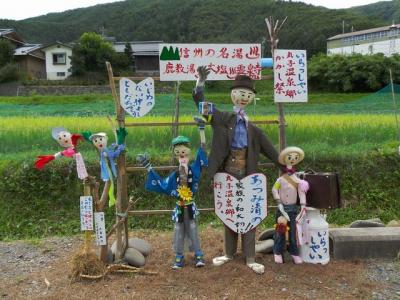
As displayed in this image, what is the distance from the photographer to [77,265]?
13.6ft

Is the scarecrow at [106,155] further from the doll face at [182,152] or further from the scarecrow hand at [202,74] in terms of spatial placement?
the scarecrow hand at [202,74]

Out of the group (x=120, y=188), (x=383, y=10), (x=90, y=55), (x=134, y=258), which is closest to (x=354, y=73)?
(x=90, y=55)

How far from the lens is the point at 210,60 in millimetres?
4609

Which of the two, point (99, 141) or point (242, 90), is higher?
point (242, 90)

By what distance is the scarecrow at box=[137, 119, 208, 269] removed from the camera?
166 inches

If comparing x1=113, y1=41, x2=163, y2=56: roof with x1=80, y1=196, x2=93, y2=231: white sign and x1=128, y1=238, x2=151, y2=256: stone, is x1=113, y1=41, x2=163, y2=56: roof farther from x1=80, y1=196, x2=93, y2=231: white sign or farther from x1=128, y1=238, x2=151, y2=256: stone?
x1=80, y1=196, x2=93, y2=231: white sign

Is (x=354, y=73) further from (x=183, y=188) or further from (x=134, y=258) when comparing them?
(x=134, y=258)

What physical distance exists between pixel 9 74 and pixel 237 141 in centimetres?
3003

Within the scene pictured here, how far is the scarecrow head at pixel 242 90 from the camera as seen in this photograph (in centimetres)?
425

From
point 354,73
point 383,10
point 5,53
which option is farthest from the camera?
point 383,10

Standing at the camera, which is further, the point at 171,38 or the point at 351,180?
the point at 171,38

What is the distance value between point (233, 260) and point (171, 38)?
53.2 metres

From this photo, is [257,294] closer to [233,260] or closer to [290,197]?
[233,260]

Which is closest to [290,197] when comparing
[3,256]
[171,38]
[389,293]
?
[389,293]
